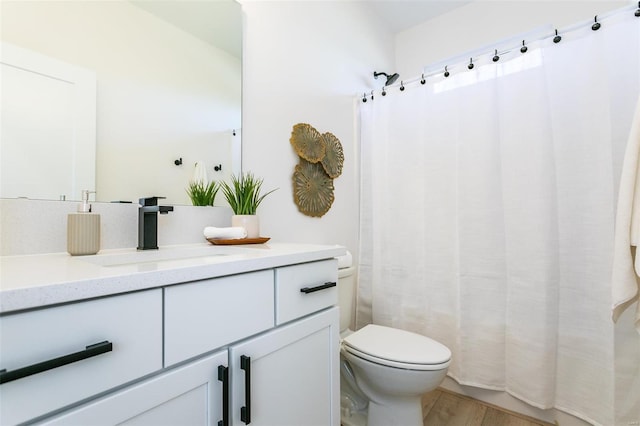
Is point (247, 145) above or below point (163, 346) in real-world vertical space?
above

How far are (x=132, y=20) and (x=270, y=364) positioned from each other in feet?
3.99

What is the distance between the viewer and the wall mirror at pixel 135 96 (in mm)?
854

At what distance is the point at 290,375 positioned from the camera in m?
0.86

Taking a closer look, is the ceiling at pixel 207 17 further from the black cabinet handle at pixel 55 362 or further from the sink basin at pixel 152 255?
the black cabinet handle at pixel 55 362

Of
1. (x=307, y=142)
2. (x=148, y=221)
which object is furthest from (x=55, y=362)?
(x=307, y=142)

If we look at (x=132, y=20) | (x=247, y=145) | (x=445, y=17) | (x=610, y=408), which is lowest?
(x=610, y=408)

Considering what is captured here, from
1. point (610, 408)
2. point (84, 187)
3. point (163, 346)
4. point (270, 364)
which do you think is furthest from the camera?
point (610, 408)

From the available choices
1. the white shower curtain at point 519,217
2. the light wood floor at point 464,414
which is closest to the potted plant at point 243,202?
the white shower curtain at point 519,217

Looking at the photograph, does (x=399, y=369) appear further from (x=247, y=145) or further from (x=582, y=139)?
(x=582, y=139)

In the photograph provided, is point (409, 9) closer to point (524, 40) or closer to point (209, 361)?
point (524, 40)

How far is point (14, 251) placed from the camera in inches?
32.0

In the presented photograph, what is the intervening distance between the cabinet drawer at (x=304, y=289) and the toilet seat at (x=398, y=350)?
384 millimetres

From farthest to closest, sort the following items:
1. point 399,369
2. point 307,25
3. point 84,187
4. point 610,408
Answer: point 307,25 → point 610,408 → point 399,369 → point 84,187

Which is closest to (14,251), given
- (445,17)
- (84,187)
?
(84,187)
